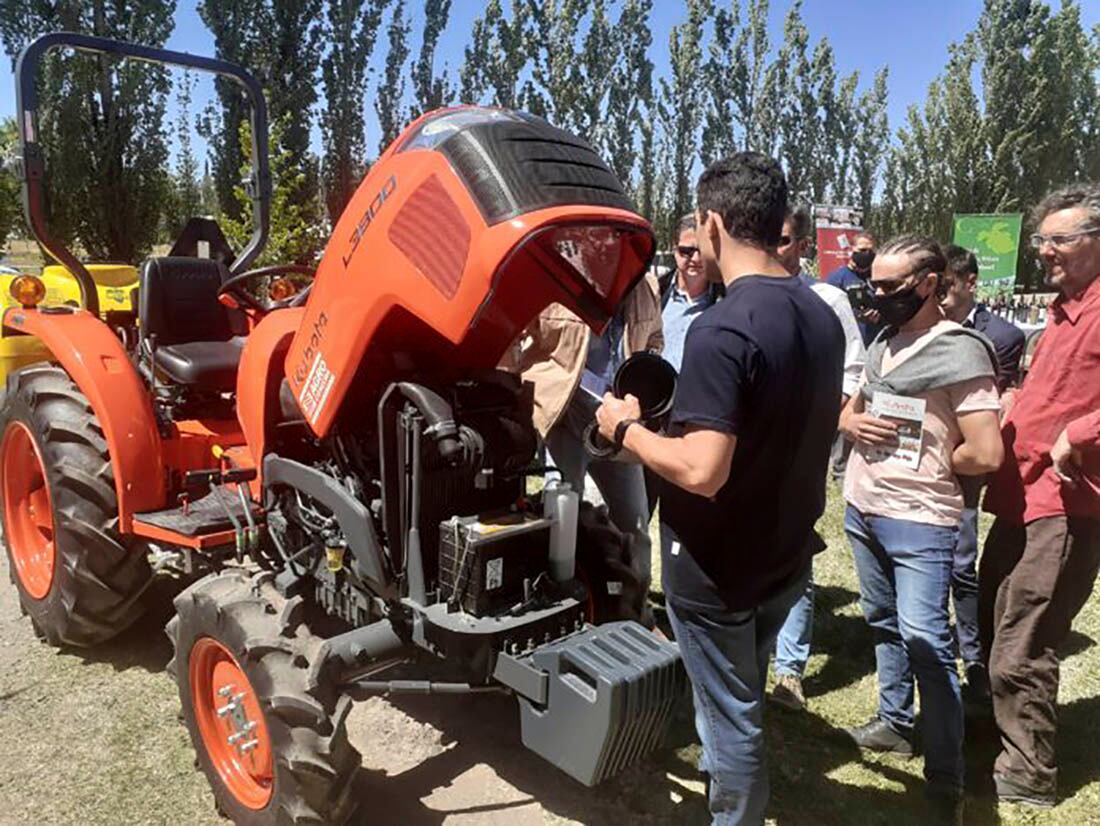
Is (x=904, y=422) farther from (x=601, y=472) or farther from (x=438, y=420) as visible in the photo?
(x=438, y=420)

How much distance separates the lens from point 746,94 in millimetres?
26656

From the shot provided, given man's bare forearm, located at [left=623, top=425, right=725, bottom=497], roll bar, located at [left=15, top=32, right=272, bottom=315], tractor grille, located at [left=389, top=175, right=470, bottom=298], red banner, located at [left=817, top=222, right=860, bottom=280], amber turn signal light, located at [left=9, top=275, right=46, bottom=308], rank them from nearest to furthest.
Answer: man's bare forearm, located at [left=623, top=425, right=725, bottom=497], tractor grille, located at [left=389, top=175, right=470, bottom=298], roll bar, located at [left=15, top=32, right=272, bottom=315], amber turn signal light, located at [left=9, top=275, right=46, bottom=308], red banner, located at [left=817, top=222, right=860, bottom=280]

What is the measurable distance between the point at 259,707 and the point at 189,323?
2180mm

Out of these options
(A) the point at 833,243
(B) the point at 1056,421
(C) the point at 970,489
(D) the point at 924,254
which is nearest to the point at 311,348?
(D) the point at 924,254

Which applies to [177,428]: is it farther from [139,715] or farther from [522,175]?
[522,175]

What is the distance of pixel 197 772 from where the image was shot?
9.30ft

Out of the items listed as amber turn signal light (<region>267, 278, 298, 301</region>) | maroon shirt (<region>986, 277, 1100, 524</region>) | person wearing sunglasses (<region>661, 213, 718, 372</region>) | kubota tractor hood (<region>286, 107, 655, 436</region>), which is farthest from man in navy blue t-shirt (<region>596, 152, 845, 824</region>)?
amber turn signal light (<region>267, 278, 298, 301</region>)

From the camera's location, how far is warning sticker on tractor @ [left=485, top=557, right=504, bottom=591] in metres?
2.26

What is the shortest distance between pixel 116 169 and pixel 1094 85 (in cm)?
2905

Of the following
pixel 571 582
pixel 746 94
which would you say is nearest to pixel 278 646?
pixel 571 582

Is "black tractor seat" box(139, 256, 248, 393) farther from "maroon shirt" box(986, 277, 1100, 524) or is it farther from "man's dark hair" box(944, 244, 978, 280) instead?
"man's dark hair" box(944, 244, 978, 280)

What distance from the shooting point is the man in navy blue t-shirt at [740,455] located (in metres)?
1.83

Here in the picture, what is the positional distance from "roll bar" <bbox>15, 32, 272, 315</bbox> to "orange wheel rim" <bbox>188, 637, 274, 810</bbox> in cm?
194

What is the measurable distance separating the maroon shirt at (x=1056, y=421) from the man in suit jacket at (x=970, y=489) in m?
0.16
